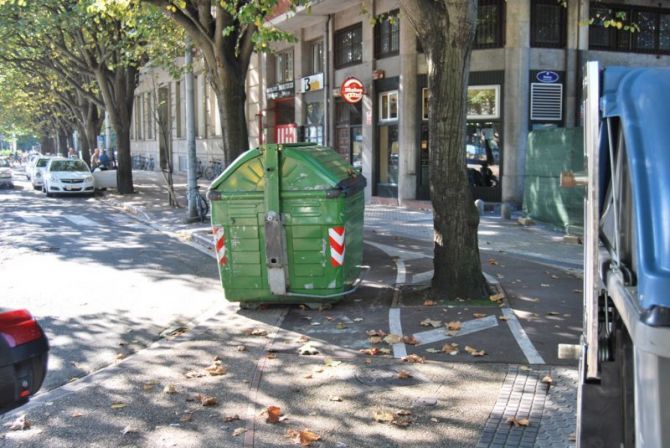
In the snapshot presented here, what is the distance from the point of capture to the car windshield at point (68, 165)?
2736 cm

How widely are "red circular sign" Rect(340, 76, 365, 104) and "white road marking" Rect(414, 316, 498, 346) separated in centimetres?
1412

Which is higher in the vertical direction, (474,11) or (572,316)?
(474,11)

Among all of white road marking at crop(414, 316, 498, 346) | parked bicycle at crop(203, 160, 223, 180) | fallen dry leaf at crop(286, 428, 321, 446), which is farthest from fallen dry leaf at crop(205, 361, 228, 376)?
parked bicycle at crop(203, 160, 223, 180)

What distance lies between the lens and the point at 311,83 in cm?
2400

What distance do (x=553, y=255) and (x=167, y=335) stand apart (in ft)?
21.9

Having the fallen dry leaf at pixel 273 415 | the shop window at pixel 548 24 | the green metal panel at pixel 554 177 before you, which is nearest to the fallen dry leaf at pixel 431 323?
the fallen dry leaf at pixel 273 415

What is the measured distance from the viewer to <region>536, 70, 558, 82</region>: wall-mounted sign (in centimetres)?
1739

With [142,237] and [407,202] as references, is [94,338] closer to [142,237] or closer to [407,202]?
[142,237]

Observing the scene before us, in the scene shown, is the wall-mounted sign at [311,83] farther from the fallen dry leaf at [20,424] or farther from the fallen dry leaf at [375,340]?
the fallen dry leaf at [20,424]

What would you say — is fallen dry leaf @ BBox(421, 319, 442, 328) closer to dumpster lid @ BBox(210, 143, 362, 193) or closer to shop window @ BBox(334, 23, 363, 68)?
dumpster lid @ BBox(210, 143, 362, 193)

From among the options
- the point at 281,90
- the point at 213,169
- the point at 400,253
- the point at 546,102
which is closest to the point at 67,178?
the point at 213,169

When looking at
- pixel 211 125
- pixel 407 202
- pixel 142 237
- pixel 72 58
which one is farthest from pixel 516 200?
pixel 211 125

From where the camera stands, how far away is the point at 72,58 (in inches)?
978

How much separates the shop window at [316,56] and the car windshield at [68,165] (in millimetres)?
10419
